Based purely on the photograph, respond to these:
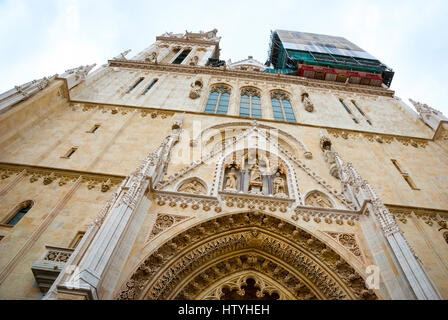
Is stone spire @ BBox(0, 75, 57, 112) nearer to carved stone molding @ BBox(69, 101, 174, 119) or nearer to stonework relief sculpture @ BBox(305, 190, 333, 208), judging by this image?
carved stone molding @ BBox(69, 101, 174, 119)

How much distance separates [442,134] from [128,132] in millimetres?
14882

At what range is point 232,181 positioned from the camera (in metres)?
9.30

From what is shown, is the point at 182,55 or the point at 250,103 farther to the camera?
the point at 182,55

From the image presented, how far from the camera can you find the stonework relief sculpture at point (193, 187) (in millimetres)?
A: 8727

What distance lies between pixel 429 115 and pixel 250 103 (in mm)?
9661

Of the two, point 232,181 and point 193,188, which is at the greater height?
point 232,181

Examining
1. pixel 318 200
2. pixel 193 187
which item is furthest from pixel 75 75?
pixel 318 200

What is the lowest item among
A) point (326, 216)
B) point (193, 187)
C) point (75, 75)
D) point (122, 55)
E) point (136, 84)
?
point (326, 216)

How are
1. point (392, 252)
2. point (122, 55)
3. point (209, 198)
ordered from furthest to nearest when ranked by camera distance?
point (122, 55) < point (209, 198) < point (392, 252)

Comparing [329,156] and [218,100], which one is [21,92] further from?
[329,156]

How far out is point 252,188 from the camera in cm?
941

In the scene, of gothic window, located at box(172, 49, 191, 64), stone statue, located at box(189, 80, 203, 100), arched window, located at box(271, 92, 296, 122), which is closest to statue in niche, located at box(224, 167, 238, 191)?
arched window, located at box(271, 92, 296, 122)

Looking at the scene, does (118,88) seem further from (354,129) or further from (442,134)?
(442,134)

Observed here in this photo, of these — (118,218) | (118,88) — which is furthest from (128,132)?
(118,218)
